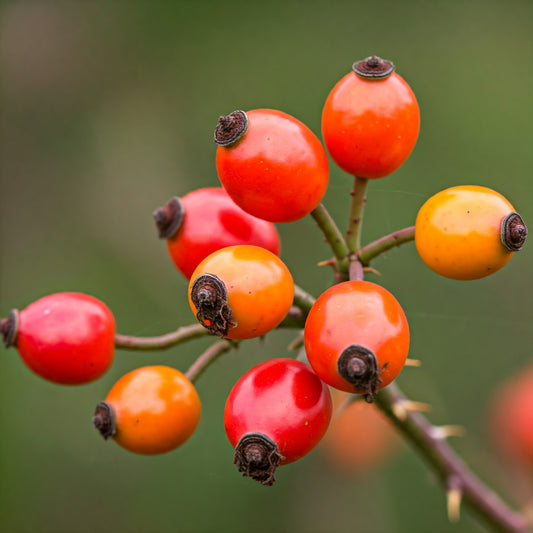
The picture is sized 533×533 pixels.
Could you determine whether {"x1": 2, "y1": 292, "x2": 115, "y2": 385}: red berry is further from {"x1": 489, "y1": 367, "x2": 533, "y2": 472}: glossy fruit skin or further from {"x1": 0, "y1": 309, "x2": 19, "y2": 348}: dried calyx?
{"x1": 489, "y1": 367, "x2": 533, "y2": 472}: glossy fruit skin

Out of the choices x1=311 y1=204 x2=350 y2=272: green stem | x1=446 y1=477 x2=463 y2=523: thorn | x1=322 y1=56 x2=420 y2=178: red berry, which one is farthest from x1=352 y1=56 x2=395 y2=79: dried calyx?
x1=446 y1=477 x2=463 y2=523: thorn

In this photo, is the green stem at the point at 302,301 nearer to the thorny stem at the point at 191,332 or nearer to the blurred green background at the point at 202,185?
the thorny stem at the point at 191,332

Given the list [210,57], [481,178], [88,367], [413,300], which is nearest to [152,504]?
[413,300]

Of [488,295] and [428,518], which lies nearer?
[428,518]

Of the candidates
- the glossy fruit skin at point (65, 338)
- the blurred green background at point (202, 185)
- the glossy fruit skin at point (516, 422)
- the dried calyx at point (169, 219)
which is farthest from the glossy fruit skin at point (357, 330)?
the glossy fruit skin at point (516, 422)

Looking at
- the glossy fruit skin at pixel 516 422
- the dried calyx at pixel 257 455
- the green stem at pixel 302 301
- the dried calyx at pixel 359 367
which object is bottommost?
the glossy fruit skin at pixel 516 422

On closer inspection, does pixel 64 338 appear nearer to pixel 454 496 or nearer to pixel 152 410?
pixel 152 410

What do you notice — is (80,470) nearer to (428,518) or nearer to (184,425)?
(428,518)
